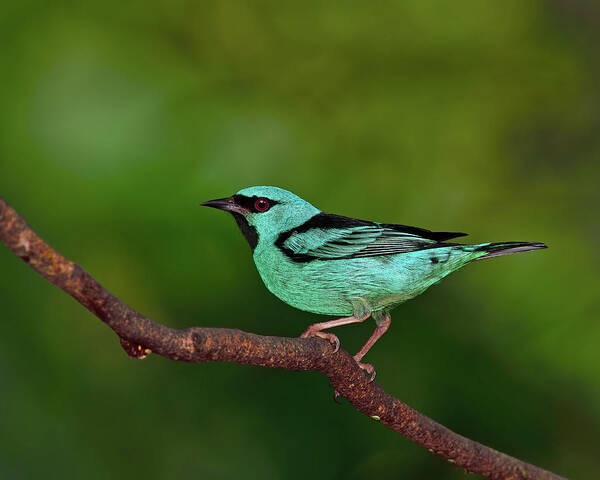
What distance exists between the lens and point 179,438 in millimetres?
5793

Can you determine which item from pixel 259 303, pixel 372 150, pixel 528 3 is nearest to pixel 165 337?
pixel 259 303

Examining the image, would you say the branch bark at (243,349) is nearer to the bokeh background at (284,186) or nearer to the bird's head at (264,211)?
the bird's head at (264,211)

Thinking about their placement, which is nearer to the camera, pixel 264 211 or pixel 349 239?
pixel 349 239

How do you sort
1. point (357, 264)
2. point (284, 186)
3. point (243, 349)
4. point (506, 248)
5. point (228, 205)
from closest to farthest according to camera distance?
1. point (243, 349)
2. point (506, 248)
3. point (357, 264)
4. point (228, 205)
5. point (284, 186)

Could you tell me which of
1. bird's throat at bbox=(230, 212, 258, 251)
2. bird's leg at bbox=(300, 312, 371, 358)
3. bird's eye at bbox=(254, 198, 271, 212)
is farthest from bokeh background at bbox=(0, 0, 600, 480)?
bird's leg at bbox=(300, 312, 371, 358)

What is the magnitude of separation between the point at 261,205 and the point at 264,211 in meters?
0.04

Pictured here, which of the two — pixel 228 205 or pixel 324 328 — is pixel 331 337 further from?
pixel 228 205

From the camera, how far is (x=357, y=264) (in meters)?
4.49

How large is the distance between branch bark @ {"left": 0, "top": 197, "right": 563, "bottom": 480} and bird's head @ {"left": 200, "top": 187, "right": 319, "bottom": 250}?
1.44m

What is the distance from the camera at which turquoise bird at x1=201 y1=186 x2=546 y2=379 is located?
4.43m

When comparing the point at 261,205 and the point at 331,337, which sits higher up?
the point at 261,205

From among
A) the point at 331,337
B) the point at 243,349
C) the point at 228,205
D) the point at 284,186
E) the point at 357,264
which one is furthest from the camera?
the point at 284,186

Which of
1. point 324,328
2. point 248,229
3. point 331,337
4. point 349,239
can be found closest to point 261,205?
point 248,229

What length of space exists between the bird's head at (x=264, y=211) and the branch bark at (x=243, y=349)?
1442 millimetres
